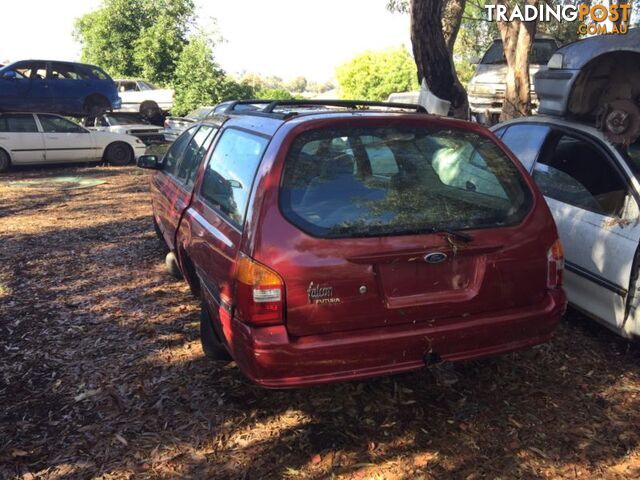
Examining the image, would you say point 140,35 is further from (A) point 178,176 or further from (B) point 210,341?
(B) point 210,341

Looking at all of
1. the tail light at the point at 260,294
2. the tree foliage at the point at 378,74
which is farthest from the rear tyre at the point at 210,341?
the tree foliage at the point at 378,74

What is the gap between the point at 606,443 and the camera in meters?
2.91

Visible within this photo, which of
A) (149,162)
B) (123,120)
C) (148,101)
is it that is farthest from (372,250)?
(148,101)

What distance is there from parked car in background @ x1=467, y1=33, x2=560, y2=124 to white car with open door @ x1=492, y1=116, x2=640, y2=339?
8.34 metres

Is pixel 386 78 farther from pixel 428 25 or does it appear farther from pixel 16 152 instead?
pixel 428 25

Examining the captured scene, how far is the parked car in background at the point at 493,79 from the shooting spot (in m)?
12.6

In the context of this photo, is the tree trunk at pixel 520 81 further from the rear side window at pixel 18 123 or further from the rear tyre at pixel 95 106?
the rear tyre at pixel 95 106

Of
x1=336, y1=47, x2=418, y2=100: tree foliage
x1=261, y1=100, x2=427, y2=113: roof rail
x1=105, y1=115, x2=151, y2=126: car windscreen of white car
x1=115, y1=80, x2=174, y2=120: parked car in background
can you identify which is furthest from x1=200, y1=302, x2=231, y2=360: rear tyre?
x1=336, y1=47, x2=418, y2=100: tree foliage

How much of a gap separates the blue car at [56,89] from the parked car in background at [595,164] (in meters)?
13.4

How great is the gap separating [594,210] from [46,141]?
13119 millimetres

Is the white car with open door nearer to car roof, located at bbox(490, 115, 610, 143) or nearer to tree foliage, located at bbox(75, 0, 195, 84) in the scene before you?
car roof, located at bbox(490, 115, 610, 143)

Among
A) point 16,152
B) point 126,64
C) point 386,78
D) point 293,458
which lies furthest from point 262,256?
point 386,78

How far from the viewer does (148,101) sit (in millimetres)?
21516

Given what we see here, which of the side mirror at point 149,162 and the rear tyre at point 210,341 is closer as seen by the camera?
the rear tyre at point 210,341
